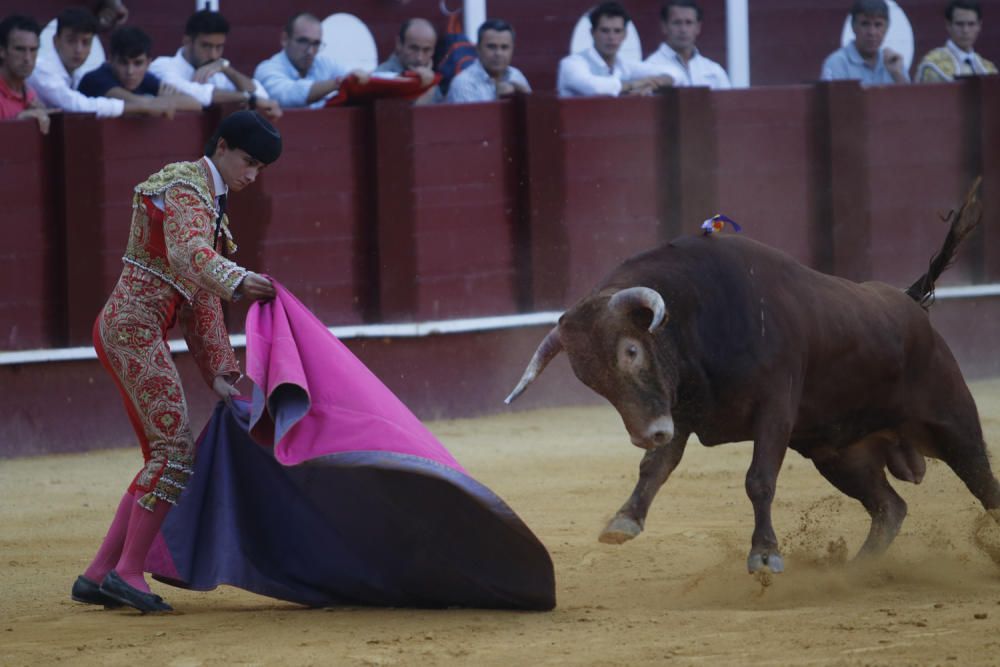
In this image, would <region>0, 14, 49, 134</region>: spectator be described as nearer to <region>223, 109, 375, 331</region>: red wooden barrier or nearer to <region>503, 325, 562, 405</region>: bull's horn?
<region>223, 109, 375, 331</region>: red wooden barrier

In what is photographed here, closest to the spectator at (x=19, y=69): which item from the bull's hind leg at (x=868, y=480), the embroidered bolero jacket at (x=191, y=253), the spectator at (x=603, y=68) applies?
the spectator at (x=603, y=68)

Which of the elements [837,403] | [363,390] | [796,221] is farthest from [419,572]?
[796,221]

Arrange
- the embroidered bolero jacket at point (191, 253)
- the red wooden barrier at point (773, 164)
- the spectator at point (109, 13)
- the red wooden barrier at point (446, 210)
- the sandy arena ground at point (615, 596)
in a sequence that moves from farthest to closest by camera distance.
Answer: the red wooden barrier at point (773, 164)
the spectator at point (109, 13)
the red wooden barrier at point (446, 210)
the embroidered bolero jacket at point (191, 253)
the sandy arena ground at point (615, 596)

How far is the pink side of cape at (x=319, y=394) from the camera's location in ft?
13.0

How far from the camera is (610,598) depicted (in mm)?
4352

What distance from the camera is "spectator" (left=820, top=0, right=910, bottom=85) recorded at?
9.21 m

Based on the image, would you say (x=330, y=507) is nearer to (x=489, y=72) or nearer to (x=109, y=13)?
(x=489, y=72)

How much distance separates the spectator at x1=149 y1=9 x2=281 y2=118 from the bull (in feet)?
10.1

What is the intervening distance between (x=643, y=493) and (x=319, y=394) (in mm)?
853

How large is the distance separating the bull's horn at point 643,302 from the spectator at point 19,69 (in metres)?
3.29

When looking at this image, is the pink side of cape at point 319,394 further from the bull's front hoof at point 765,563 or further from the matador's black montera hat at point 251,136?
the bull's front hoof at point 765,563

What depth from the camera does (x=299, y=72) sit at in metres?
7.72

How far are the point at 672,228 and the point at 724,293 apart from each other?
415 centimetres

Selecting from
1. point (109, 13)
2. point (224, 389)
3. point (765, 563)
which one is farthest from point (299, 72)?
point (765, 563)
